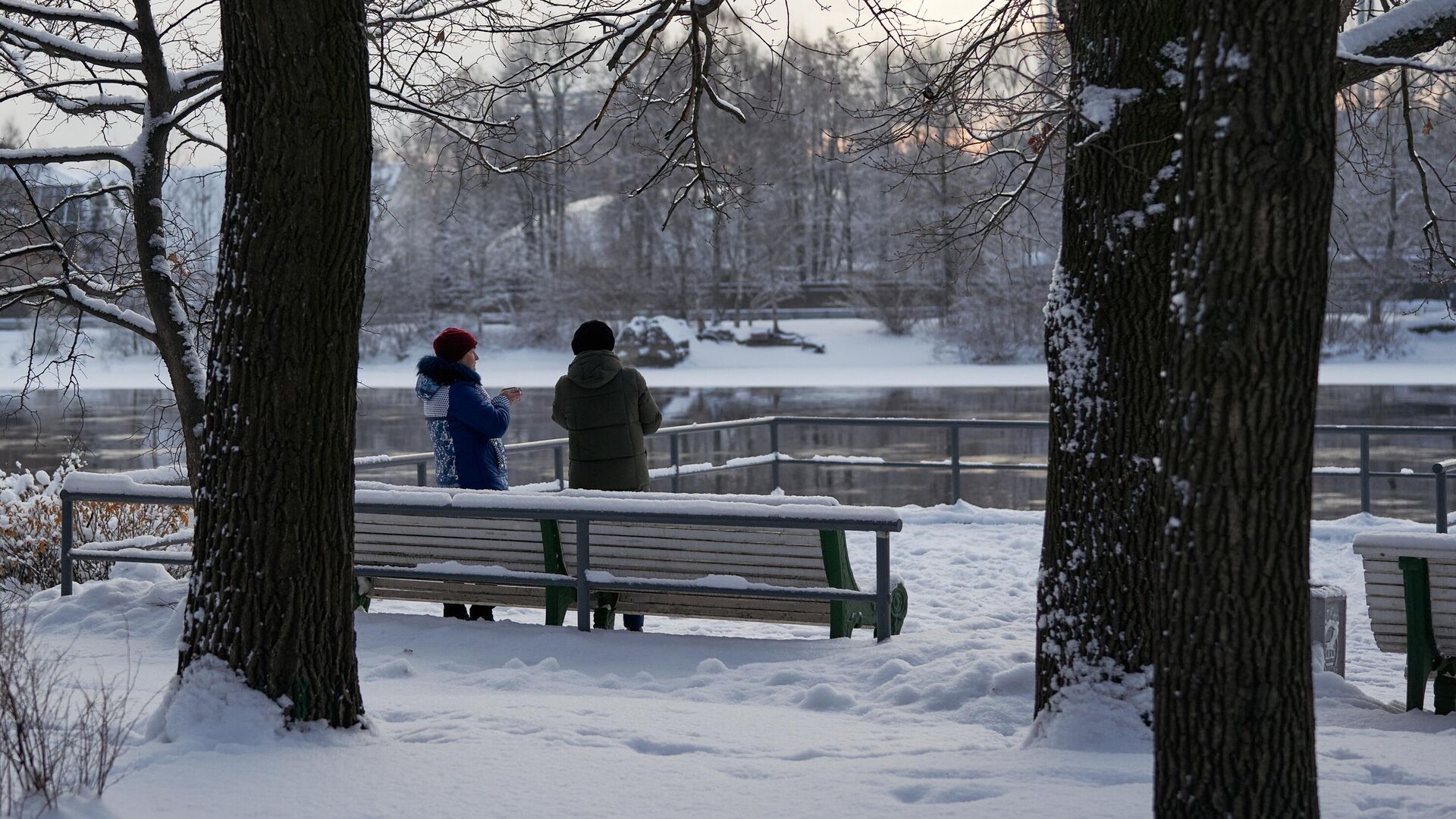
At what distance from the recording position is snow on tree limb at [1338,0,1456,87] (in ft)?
18.7

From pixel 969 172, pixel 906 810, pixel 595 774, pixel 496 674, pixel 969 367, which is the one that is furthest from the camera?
pixel 969 172

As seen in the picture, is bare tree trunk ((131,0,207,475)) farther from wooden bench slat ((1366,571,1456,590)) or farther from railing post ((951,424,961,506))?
wooden bench slat ((1366,571,1456,590))

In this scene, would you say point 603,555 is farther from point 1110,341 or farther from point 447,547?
point 1110,341

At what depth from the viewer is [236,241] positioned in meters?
5.13

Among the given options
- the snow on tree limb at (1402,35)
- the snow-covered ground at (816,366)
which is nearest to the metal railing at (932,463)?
the snow on tree limb at (1402,35)

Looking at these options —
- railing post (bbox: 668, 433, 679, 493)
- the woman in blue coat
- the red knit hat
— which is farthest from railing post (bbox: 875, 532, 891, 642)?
railing post (bbox: 668, 433, 679, 493)

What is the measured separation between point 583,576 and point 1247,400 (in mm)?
4432

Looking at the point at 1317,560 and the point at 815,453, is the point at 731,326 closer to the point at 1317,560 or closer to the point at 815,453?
the point at 815,453

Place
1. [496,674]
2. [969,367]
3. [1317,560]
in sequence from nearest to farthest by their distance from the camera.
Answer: [496,674]
[1317,560]
[969,367]

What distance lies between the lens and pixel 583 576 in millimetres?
7328

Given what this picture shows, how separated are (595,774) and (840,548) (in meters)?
2.63

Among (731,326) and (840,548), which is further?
(731,326)

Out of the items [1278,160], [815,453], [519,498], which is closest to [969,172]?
[815,453]

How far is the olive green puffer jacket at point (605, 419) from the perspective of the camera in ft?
27.1
